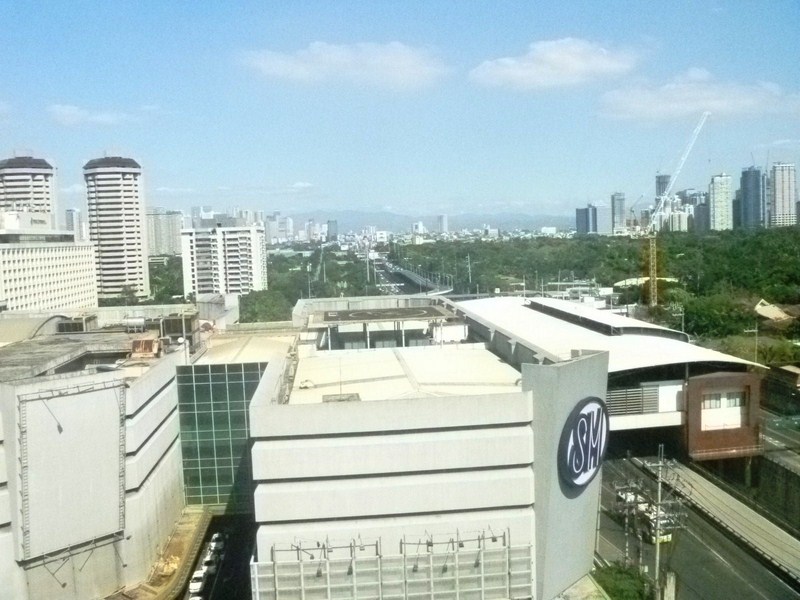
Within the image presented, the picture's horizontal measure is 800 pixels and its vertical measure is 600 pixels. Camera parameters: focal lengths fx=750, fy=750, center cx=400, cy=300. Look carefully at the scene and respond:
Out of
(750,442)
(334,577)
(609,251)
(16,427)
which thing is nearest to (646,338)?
(750,442)

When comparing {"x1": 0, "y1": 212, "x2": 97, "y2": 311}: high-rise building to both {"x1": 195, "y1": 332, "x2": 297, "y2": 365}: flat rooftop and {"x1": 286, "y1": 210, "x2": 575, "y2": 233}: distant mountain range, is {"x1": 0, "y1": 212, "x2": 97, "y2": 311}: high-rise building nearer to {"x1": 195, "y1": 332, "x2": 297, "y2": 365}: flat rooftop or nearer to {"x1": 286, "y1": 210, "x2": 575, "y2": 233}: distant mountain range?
{"x1": 195, "y1": 332, "x2": 297, "y2": 365}: flat rooftop

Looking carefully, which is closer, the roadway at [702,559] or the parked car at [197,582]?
the roadway at [702,559]

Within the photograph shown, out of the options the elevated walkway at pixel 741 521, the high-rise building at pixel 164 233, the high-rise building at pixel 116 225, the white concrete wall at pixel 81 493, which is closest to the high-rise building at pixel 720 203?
the high-rise building at pixel 116 225

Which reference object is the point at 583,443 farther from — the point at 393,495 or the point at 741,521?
the point at 741,521

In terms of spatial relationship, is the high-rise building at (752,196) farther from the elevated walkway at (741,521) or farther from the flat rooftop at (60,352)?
the flat rooftop at (60,352)

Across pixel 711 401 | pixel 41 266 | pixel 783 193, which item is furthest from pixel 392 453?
pixel 783 193
